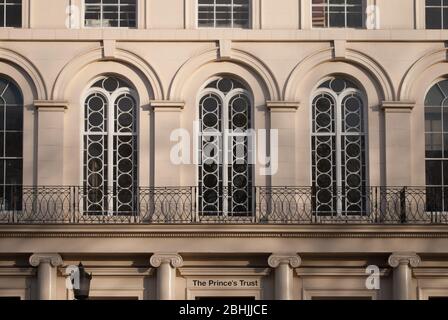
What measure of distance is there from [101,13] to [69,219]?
15.4ft

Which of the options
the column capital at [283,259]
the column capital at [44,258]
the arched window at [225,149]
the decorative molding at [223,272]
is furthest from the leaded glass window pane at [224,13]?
the column capital at [44,258]

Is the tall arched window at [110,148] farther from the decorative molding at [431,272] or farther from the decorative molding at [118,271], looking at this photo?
the decorative molding at [431,272]

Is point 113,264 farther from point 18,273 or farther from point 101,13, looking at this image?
point 101,13

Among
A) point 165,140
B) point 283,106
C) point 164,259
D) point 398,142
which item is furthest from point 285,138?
point 164,259

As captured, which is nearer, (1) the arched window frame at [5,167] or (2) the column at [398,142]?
(1) the arched window frame at [5,167]

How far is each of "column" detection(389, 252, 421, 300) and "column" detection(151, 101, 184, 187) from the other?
4.95 m

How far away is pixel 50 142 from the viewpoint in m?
27.4

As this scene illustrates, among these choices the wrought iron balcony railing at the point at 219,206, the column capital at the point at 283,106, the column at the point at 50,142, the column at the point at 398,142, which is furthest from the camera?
the column capital at the point at 283,106

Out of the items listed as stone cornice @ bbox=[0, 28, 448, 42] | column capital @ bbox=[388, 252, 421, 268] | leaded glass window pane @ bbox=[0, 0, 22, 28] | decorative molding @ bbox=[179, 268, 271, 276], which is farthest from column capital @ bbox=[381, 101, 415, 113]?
leaded glass window pane @ bbox=[0, 0, 22, 28]

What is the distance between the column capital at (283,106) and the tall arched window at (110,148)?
2.98 meters

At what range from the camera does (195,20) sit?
27938 mm

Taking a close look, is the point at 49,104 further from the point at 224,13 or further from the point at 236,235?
the point at 236,235

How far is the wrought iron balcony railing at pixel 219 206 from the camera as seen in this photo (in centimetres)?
2702
